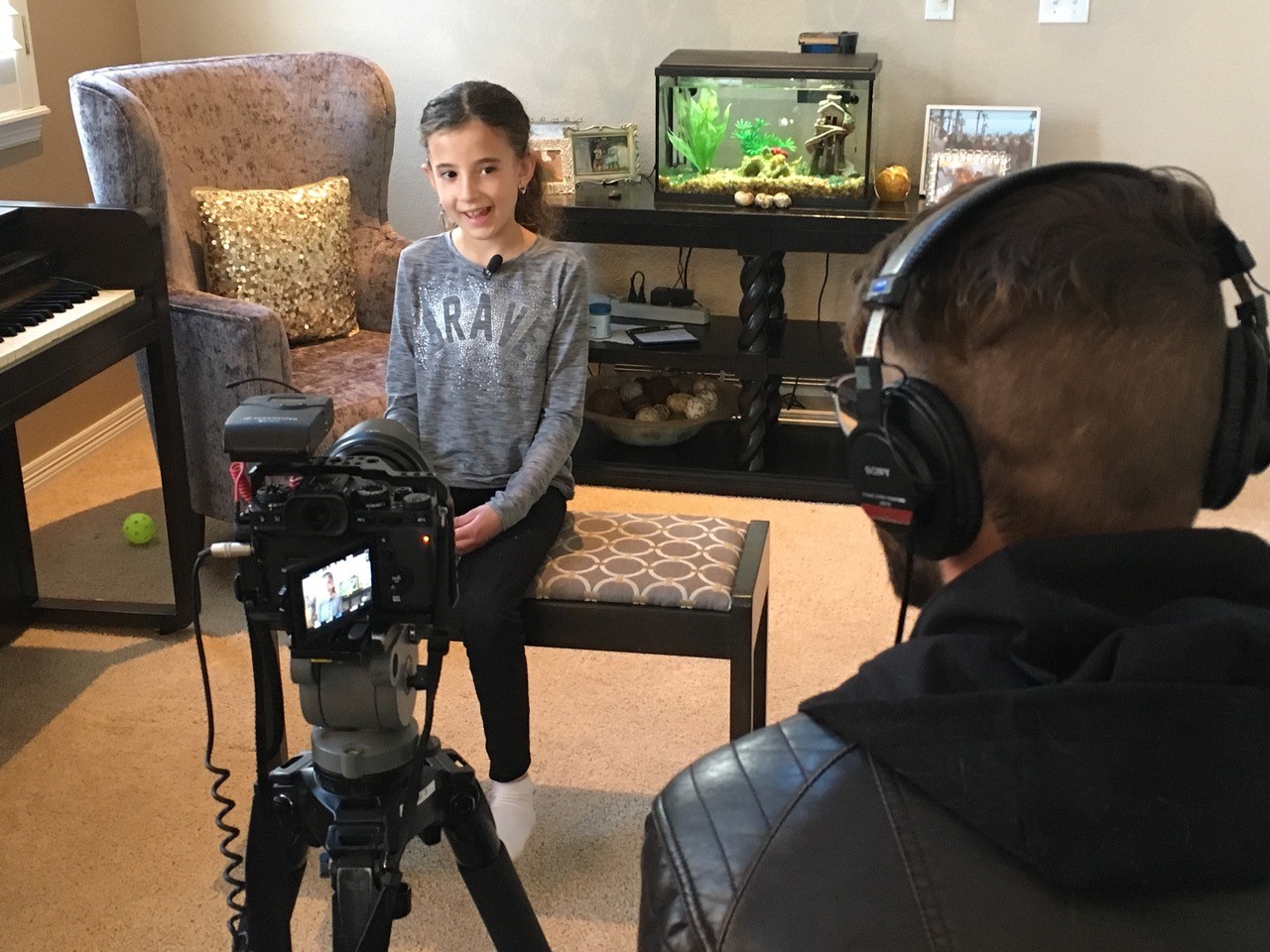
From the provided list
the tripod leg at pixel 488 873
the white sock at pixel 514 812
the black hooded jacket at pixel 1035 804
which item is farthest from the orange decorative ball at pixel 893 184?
the black hooded jacket at pixel 1035 804

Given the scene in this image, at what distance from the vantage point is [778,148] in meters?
3.23

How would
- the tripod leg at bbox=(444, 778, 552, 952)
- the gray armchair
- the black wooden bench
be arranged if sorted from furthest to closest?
the gray armchair, the black wooden bench, the tripod leg at bbox=(444, 778, 552, 952)

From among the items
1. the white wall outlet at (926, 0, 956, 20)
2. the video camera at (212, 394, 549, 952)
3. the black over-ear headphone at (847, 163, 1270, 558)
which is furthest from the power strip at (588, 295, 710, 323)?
the black over-ear headphone at (847, 163, 1270, 558)

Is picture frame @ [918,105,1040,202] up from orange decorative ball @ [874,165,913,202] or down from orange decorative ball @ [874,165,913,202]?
up

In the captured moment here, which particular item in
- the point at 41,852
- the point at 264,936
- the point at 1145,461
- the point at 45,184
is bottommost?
the point at 41,852

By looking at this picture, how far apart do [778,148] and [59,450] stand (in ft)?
6.54

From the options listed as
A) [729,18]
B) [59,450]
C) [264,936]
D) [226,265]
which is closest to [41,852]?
[264,936]

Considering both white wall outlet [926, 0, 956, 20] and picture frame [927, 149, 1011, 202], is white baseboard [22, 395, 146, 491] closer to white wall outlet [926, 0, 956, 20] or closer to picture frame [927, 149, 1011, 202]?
picture frame [927, 149, 1011, 202]

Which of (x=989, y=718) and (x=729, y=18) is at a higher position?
(x=729, y=18)

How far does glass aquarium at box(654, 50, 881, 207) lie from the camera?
311cm

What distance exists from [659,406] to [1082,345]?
2.73m

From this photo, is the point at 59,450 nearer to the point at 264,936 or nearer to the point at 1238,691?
the point at 264,936

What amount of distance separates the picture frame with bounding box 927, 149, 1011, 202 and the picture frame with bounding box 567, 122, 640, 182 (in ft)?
2.49

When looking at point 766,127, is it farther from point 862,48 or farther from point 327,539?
point 327,539
